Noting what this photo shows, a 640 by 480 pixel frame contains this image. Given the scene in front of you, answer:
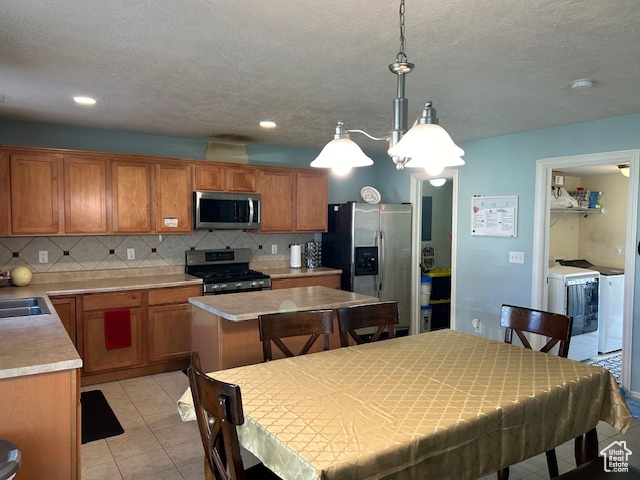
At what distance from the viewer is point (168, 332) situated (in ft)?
13.8

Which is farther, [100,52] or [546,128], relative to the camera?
[546,128]

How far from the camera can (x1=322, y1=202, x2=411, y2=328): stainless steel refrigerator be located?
5.20m

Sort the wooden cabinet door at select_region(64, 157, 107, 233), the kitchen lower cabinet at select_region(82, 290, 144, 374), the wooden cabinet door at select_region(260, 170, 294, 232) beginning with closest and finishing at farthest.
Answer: the kitchen lower cabinet at select_region(82, 290, 144, 374), the wooden cabinet door at select_region(64, 157, 107, 233), the wooden cabinet door at select_region(260, 170, 294, 232)

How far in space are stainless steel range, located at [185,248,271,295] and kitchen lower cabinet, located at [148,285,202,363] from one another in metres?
0.18

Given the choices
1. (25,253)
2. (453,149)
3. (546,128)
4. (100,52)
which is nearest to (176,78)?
(100,52)

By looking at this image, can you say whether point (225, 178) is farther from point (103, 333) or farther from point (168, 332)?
point (103, 333)

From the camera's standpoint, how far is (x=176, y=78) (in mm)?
2734

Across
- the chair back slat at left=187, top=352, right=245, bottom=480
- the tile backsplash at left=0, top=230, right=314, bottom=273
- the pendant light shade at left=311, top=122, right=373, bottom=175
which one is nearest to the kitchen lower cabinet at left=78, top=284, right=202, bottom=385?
the tile backsplash at left=0, top=230, right=314, bottom=273

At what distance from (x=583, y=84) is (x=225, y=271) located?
361cm

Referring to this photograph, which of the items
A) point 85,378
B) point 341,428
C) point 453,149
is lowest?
point 85,378

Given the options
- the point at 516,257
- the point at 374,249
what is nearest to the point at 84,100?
the point at 374,249

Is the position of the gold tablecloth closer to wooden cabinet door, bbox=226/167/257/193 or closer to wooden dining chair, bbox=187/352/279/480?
wooden dining chair, bbox=187/352/279/480

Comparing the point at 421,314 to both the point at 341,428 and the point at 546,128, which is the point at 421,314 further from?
the point at 341,428

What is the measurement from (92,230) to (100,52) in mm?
2223
